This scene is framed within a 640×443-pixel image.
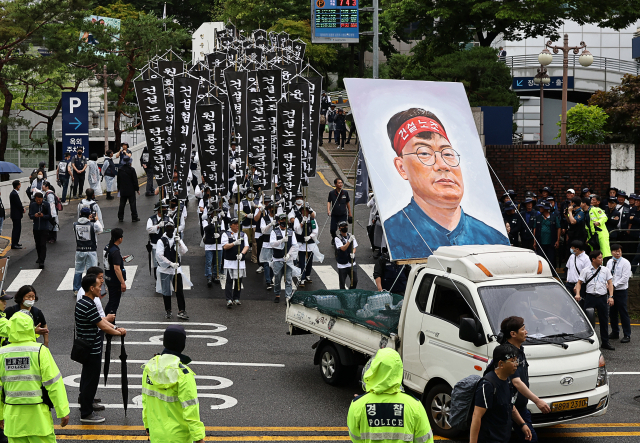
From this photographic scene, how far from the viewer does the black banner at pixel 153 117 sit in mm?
19469

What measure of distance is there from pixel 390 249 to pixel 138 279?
8389 mm

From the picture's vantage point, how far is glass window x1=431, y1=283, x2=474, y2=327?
8711mm

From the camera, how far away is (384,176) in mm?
12195

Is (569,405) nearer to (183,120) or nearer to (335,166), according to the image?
(183,120)

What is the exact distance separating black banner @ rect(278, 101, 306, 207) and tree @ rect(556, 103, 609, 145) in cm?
1143

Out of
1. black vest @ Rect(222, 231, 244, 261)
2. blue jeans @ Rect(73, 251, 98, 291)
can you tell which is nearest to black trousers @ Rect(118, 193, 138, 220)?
blue jeans @ Rect(73, 251, 98, 291)

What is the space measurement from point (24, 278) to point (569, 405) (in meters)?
13.5

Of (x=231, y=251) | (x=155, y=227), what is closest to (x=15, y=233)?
(x=155, y=227)

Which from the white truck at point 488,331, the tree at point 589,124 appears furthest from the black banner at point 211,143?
the tree at point 589,124

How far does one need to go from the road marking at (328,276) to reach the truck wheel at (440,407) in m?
8.82

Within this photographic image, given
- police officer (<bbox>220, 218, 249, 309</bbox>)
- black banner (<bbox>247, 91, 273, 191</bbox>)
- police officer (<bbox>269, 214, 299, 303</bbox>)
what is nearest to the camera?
police officer (<bbox>220, 218, 249, 309</bbox>)

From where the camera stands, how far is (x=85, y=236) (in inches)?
626

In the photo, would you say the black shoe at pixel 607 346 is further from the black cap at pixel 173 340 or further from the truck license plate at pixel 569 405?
the black cap at pixel 173 340

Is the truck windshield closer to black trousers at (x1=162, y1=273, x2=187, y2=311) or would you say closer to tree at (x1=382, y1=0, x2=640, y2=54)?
black trousers at (x1=162, y1=273, x2=187, y2=311)
